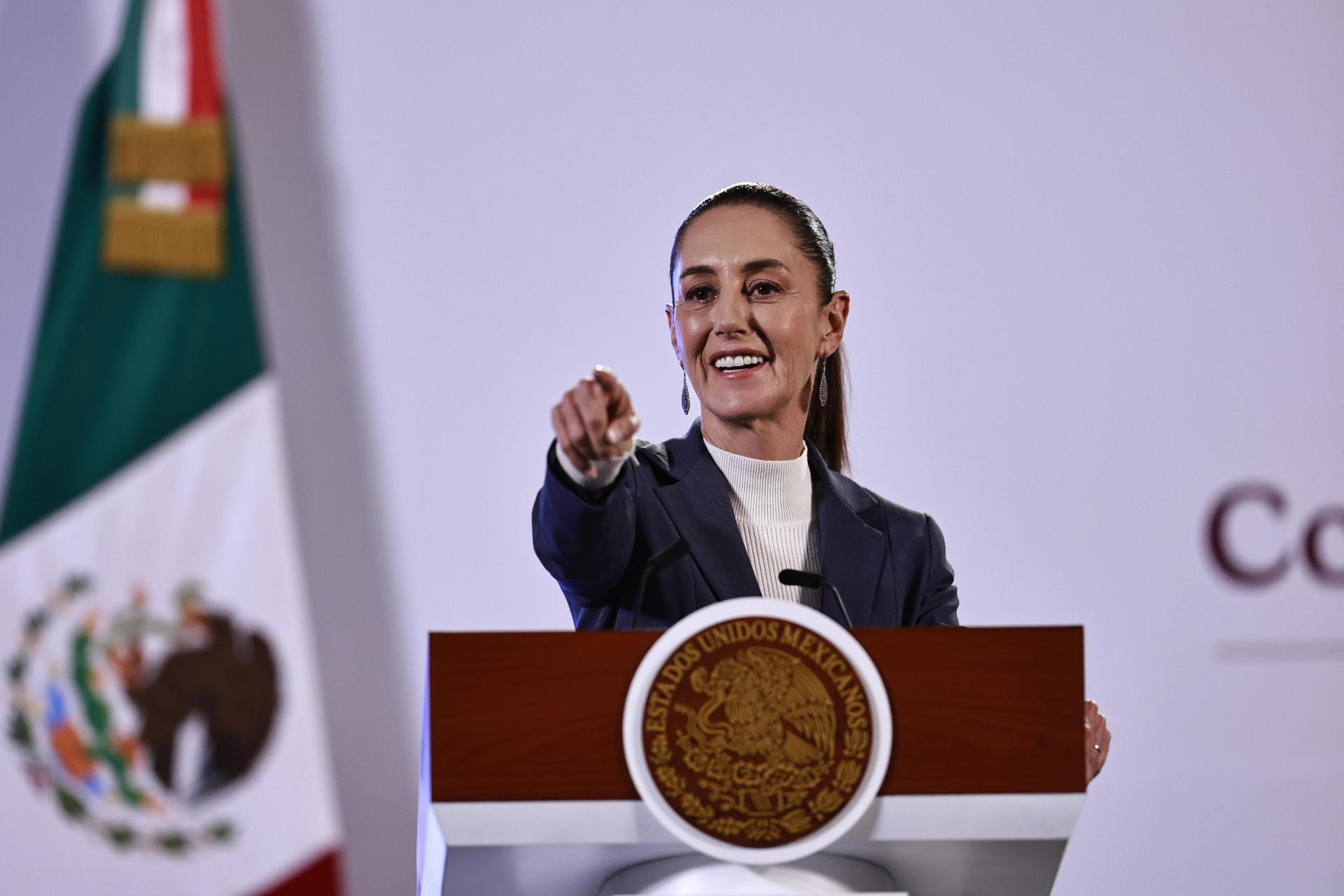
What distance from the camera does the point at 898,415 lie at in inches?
116

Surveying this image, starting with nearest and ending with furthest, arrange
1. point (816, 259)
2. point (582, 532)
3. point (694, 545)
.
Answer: point (582, 532) → point (694, 545) → point (816, 259)

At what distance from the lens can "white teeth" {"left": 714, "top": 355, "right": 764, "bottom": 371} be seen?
212 cm

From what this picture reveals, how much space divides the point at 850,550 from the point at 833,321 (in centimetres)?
49

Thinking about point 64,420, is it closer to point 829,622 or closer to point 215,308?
point 215,308

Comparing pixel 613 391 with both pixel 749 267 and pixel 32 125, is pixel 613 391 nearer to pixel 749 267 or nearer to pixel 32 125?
pixel 749 267

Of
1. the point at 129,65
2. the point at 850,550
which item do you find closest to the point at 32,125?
the point at 129,65

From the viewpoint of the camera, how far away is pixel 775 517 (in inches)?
82.2

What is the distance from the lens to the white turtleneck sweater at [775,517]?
Answer: 200 cm

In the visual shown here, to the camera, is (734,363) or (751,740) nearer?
(751,740)

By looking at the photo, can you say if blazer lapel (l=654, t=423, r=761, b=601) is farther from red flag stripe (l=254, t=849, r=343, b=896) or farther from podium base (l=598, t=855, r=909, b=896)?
red flag stripe (l=254, t=849, r=343, b=896)

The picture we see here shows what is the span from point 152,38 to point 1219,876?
8.95 ft

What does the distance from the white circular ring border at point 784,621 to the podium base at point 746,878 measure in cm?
3

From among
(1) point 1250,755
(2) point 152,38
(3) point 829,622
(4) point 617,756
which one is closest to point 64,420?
(2) point 152,38

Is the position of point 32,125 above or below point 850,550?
above
